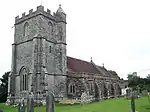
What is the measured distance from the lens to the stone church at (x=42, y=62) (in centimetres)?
3550

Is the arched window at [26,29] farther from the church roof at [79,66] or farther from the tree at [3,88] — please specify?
the tree at [3,88]

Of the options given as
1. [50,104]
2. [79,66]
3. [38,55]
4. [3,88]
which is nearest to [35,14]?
[38,55]

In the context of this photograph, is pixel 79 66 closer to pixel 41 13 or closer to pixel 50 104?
pixel 41 13

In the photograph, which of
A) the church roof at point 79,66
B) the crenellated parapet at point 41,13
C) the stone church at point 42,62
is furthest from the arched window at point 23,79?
the crenellated parapet at point 41,13

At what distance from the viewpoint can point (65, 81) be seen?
127 ft

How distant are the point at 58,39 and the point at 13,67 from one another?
8822 millimetres

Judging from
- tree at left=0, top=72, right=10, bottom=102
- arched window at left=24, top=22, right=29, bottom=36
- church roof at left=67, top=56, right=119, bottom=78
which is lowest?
tree at left=0, top=72, right=10, bottom=102

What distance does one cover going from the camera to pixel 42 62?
117 feet

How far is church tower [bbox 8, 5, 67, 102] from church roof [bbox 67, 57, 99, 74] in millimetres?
4894

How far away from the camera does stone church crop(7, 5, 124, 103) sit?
3550 centimetres

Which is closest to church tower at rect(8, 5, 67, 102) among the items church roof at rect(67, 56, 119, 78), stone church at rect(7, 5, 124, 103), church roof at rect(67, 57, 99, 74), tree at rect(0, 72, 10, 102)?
stone church at rect(7, 5, 124, 103)

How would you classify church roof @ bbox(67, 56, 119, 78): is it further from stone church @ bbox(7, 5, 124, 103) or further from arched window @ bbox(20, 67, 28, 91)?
arched window @ bbox(20, 67, 28, 91)

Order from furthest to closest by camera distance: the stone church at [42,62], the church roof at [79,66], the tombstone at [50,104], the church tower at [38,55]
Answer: the church roof at [79,66] < the stone church at [42,62] < the church tower at [38,55] < the tombstone at [50,104]

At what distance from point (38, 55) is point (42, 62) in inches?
48.1
